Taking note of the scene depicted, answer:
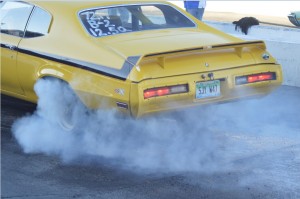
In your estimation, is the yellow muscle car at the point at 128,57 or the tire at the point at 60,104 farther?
the tire at the point at 60,104

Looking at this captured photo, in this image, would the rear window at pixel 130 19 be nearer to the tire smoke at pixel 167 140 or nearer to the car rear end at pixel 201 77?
the tire smoke at pixel 167 140

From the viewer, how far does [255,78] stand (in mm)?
6473

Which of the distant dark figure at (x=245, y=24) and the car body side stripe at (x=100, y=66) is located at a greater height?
the car body side stripe at (x=100, y=66)

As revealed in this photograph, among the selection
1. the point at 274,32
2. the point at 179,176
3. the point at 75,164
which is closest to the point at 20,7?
the point at 75,164

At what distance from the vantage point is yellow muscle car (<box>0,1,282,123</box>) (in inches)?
235

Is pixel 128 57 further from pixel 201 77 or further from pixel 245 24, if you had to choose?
pixel 245 24

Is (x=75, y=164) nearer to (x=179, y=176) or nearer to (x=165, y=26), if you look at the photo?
(x=179, y=176)

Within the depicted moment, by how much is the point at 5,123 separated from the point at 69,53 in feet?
4.42

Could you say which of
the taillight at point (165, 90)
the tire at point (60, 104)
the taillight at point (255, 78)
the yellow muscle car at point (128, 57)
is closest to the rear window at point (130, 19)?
the yellow muscle car at point (128, 57)

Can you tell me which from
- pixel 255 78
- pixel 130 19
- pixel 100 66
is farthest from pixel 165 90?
pixel 130 19

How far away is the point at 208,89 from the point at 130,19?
4.70ft

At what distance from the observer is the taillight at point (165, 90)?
585cm

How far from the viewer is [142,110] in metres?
5.88

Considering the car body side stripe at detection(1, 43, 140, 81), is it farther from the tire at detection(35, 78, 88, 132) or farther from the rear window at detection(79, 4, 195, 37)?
the rear window at detection(79, 4, 195, 37)
